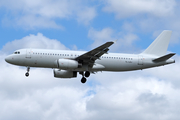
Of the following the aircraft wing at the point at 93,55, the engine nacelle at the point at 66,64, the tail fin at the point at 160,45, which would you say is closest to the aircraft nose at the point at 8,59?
the engine nacelle at the point at 66,64

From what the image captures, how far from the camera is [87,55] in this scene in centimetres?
4762

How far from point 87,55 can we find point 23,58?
8906mm

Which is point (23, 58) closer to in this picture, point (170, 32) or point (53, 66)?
point (53, 66)

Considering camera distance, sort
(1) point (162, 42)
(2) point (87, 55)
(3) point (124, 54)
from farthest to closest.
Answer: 1. (1) point (162, 42)
2. (3) point (124, 54)
3. (2) point (87, 55)

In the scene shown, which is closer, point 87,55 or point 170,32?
point 87,55

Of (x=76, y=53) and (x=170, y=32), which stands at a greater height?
(x=170, y=32)

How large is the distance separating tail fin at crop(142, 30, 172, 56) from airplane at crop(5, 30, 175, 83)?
17 centimetres

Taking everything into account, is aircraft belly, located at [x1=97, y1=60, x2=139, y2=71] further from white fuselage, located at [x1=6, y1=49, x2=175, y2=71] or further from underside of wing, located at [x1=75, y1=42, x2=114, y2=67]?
underside of wing, located at [x1=75, y1=42, x2=114, y2=67]

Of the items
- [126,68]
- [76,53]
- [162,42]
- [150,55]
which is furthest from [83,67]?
[162,42]

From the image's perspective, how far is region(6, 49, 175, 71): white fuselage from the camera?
4788cm

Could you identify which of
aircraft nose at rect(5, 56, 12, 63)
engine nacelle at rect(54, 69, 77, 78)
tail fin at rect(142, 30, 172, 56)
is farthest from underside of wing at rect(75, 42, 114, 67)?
aircraft nose at rect(5, 56, 12, 63)

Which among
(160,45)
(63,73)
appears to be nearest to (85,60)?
(63,73)

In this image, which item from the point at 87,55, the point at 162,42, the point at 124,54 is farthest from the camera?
the point at 162,42

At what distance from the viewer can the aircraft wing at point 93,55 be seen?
45.8m
